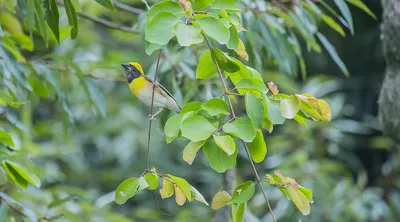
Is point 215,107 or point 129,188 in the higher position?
point 215,107

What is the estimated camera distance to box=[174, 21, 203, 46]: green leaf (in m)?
0.85

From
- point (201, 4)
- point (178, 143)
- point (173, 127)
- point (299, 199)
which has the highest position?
point (201, 4)

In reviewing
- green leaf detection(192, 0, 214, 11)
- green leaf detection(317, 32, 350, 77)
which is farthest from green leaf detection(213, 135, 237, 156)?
green leaf detection(317, 32, 350, 77)

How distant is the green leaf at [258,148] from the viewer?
0.93m

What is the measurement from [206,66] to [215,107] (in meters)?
0.08

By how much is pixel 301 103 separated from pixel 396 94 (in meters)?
0.86

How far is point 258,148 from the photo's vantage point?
93 cm

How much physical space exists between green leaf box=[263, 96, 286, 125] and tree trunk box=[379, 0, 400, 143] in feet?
2.72

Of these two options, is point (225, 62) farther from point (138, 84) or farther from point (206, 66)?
point (138, 84)

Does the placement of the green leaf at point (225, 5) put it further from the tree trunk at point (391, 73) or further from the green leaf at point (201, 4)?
the tree trunk at point (391, 73)

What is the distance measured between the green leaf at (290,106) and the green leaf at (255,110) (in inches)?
1.1

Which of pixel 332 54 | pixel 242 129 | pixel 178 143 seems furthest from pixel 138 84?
pixel 178 143

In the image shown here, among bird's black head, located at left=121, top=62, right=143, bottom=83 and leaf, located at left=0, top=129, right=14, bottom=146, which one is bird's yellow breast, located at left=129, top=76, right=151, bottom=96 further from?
leaf, located at left=0, top=129, right=14, bottom=146

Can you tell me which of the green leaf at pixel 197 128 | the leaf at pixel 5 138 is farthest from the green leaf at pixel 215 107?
the leaf at pixel 5 138
